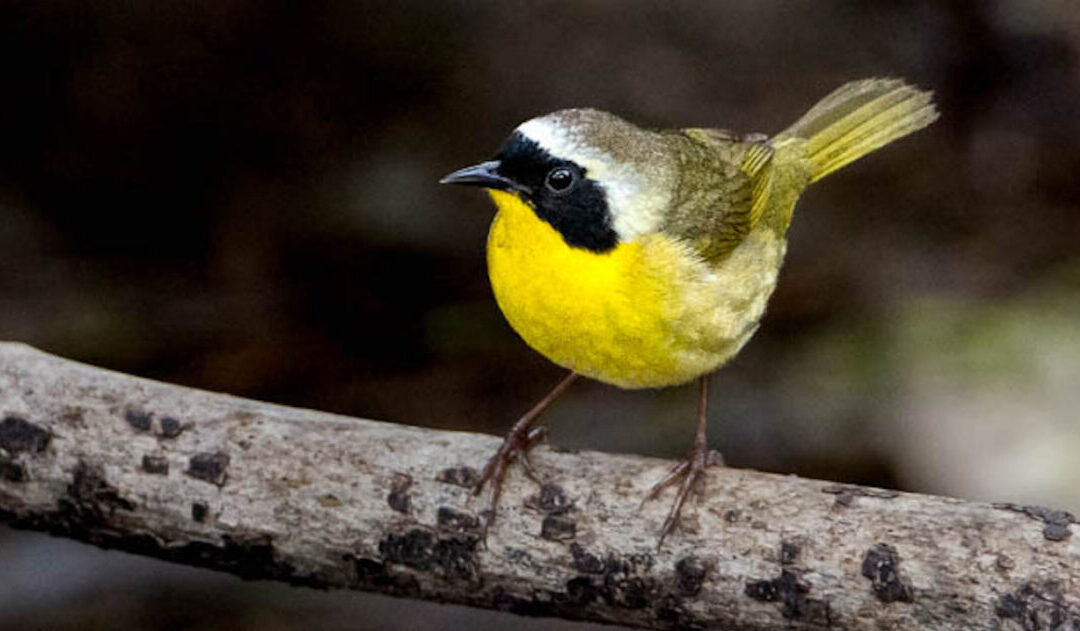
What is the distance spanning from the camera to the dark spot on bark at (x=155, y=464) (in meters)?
3.70

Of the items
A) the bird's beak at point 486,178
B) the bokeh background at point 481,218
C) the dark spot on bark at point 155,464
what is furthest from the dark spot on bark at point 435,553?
the bokeh background at point 481,218

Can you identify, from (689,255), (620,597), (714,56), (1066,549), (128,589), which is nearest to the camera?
(1066,549)

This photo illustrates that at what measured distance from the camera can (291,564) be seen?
11.9 feet

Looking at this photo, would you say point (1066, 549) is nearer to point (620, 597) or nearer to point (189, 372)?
point (620, 597)

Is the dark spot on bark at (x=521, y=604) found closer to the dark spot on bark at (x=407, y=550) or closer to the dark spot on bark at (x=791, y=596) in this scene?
the dark spot on bark at (x=407, y=550)

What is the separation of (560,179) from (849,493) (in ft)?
3.06

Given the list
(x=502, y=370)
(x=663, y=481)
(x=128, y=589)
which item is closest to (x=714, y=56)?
(x=502, y=370)

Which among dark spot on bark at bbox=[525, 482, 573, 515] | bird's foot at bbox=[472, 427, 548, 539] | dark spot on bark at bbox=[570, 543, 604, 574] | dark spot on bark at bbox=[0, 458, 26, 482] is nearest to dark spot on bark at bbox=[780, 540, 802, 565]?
dark spot on bark at bbox=[570, 543, 604, 574]

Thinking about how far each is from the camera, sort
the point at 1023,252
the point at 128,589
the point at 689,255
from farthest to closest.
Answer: the point at 1023,252 → the point at 128,589 → the point at 689,255

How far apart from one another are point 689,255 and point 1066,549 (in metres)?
1.11

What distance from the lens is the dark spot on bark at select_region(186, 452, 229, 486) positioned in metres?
3.68

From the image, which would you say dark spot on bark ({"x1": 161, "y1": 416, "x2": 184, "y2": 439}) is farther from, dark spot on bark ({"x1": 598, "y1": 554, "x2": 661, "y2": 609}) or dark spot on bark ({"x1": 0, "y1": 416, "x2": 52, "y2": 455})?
dark spot on bark ({"x1": 598, "y1": 554, "x2": 661, "y2": 609})

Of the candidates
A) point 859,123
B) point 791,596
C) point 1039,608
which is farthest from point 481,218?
point 1039,608

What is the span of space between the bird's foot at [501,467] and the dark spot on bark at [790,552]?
628 mm
